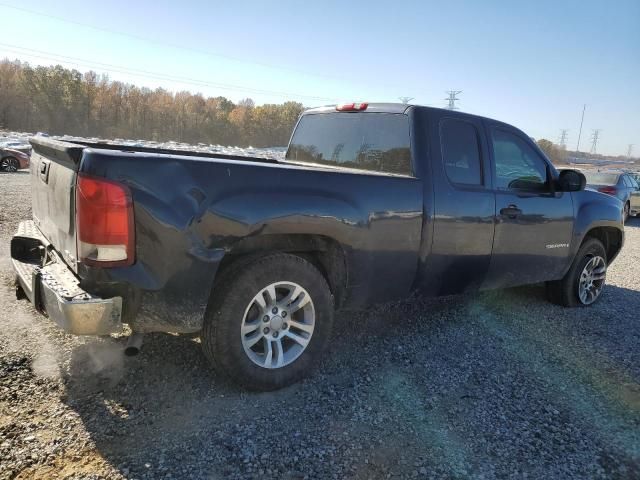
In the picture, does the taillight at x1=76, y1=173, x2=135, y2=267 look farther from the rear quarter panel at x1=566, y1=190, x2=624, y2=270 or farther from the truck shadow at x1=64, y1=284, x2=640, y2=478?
the rear quarter panel at x1=566, y1=190, x2=624, y2=270

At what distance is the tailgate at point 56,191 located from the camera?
107 inches

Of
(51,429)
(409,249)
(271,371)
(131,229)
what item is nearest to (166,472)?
(51,429)

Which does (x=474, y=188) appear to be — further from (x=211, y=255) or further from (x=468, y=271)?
(x=211, y=255)

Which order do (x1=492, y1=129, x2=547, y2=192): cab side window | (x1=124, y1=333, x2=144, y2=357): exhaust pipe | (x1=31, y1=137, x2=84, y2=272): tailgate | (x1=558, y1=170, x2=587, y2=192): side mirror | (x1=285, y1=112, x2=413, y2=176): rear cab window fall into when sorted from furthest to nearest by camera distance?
(x1=558, y1=170, x2=587, y2=192): side mirror
(x1=492, y1=129, x2=547, y2=192): cab side window
(x1=285, y1=112, x2=413, y2=176): rear cab window
(x1=124, y1=333, x2=144, y2=357): exhaust pipe
(x1=31, y1=137, x2=84, y2=272): tailgate

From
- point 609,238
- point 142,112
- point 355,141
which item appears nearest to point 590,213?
point 609,238

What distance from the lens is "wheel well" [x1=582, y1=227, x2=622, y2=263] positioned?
576 centimetres

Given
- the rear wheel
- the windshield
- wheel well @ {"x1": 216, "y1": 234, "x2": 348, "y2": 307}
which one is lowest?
the rear wheel

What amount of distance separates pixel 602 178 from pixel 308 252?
15485 mm

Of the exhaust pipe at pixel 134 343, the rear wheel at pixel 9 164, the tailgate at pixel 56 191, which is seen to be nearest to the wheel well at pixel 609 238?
the exhaust pipe at pixel 134 343

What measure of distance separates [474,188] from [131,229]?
2800 millimetres

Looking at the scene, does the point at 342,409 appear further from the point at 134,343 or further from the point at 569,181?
the point at 569,181

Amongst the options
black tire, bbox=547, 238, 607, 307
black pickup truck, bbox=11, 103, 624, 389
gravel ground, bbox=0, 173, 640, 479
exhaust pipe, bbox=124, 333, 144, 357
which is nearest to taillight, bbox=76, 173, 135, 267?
black pickup truck, bbox=11, 103, 624, 389

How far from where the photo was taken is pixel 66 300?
254 cm

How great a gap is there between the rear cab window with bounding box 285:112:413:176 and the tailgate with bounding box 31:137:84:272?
2.23 metres
